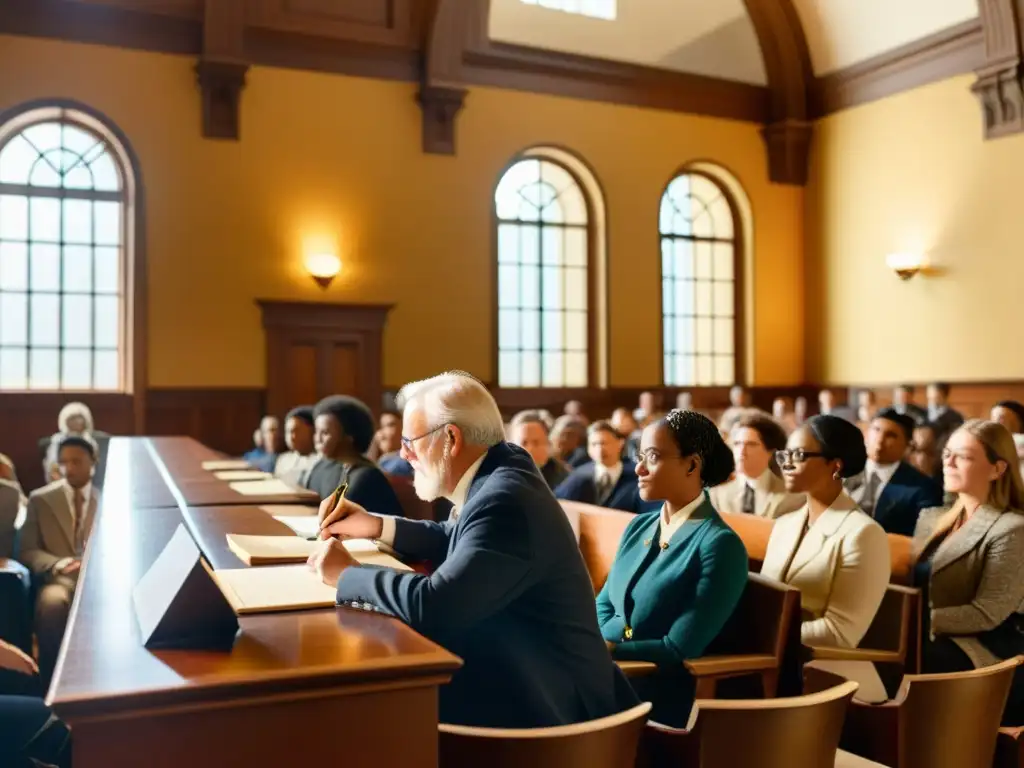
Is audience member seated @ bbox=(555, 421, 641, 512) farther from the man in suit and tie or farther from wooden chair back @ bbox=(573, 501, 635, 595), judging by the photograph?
the man in suit and tie

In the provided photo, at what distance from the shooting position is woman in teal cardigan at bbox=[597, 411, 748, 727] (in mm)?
2598

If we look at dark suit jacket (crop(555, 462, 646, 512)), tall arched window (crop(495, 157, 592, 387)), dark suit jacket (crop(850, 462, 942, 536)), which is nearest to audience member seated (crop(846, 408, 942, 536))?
dark suit jacket (crop(850, 462, 942, 536))

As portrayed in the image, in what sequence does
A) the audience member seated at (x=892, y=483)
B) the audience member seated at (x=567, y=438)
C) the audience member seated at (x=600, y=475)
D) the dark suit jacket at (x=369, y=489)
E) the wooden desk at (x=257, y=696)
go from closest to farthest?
the wooden desk at (x=257, y=696), the dark suit jacket at (x=369, y=489), the audience member seated at (x=892, y=483), the audience member seated at (x=600, y=475), the audience member seated at (x=567, y=438)

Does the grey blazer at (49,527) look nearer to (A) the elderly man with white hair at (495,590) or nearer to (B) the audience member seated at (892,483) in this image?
(A) the elderly man with white hair at (495,590)

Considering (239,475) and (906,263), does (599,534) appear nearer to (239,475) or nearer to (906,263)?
(239,475)

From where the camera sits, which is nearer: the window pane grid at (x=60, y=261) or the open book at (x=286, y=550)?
the open book at (x=286, y=550)

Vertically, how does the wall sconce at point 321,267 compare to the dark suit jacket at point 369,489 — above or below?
above

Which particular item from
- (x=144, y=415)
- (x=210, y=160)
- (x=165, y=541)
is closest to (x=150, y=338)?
(x=144, y=415)

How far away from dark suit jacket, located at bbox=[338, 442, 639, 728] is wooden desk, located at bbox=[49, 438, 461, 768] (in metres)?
0.11

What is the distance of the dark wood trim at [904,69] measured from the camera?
10.9 meters

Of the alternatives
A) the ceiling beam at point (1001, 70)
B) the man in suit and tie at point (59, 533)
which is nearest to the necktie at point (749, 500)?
the man in suit and tie at point (59, 533)

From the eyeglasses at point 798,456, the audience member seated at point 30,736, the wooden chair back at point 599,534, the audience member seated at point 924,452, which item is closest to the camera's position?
the audience member seated at point 30,736

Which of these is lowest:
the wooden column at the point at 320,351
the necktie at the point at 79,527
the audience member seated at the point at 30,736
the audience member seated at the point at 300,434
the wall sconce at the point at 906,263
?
the audience member seated at the point at 30,736

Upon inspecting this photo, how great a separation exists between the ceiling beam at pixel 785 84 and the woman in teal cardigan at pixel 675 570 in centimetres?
1105
